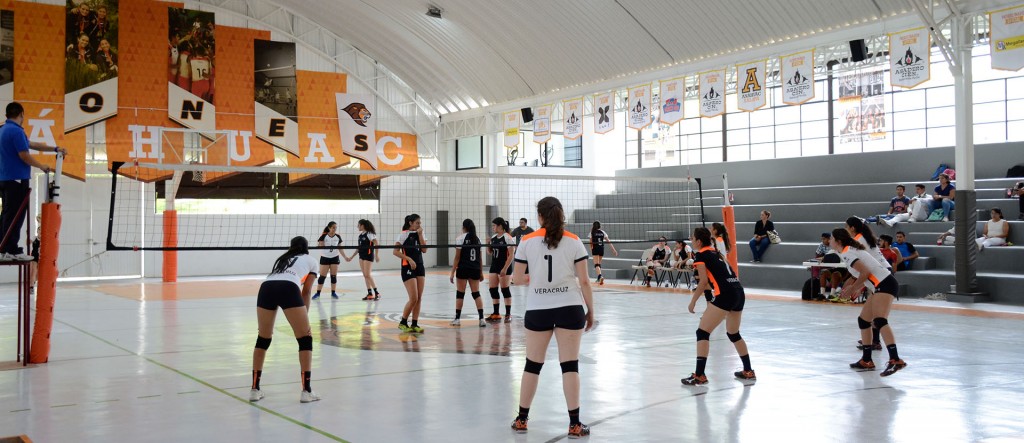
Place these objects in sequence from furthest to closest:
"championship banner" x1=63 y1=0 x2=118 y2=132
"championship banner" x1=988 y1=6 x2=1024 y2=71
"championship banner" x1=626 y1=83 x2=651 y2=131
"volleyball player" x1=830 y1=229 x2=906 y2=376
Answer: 1. "championship banner" x1=63 y1=0 x2=118 y2=132
2. "championship banner" x1=626 y1=83 x2=651 y2=131
3. "championship banner" x1=988 y1=6 x2=1024 y2=71
4. "volleyball player" x1=830 y1=229 x2=906 y2=376

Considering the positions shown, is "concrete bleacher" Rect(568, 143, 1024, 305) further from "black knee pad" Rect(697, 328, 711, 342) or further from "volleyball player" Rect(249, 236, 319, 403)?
"volleyball player" Rect(249, 236, 319, 403)

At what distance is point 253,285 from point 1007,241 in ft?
61.5

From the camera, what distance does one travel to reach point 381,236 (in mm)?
29453

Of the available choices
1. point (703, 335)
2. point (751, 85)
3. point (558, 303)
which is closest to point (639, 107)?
point (751, 85)

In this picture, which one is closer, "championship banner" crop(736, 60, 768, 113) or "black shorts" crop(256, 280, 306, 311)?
"black shorts" crop(256, 280, 306, 311)

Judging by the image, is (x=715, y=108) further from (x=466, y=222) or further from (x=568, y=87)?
(x=466, y=222)

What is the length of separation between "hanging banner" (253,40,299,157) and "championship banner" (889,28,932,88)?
1917 centimetres

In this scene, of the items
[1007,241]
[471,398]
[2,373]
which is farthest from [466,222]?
[1007,241]

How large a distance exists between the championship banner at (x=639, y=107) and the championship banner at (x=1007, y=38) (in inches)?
339

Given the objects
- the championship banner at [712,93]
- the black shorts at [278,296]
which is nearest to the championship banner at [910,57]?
the championship banner at [712,93]

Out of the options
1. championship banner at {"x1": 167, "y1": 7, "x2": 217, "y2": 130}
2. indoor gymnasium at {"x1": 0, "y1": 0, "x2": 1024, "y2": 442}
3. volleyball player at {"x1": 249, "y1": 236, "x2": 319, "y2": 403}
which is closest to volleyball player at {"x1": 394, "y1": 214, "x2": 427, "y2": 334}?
indoor gymnasium at {"x1": 0, "y1": 0, "x2": 1024, "y2": 442}

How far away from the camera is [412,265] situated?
35.5 ft

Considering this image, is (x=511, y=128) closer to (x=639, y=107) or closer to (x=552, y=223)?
(x=639, y=107)

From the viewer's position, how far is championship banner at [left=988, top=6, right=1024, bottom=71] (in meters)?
14.4
